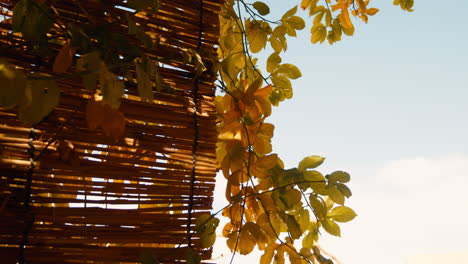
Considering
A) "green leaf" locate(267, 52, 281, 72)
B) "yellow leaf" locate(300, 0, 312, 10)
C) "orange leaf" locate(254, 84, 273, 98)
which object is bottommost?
"orange leaf" locate(254, 84, 273, 98)

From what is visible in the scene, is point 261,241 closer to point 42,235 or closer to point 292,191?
point 292,191

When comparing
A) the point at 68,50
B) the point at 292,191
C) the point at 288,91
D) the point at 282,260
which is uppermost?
the point at 288,91

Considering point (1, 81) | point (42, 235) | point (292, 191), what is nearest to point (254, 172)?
point (292, 191)

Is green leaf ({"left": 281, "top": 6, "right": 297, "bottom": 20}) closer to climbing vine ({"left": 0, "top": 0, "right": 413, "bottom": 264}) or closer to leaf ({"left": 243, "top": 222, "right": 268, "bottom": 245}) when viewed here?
climbing vine ({"left": 0, "top": 0, "right": 413, "bottom": 264})

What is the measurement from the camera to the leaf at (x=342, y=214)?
731 mm

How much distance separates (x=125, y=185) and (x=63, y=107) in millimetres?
127

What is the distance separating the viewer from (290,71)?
0.95m

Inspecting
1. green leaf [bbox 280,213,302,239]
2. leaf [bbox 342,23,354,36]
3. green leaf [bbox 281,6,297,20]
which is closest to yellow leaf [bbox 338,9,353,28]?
leaf [bbox 342,23,354,36]

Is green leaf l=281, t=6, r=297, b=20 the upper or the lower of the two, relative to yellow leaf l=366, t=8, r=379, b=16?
lower

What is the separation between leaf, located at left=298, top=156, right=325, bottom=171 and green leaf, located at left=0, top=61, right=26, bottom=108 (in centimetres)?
48

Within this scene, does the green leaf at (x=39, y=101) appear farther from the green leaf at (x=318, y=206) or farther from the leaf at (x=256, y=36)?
the leaf at (x=256, y=36)

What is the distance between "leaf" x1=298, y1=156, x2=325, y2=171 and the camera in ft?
2.29

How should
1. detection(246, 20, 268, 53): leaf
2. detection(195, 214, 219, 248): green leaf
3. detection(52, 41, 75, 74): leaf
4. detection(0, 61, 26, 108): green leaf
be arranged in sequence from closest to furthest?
detection(0, 61, 26, 108): green leaf, detection(52, 41, 75, 74): leaf, detection(195, 214, 219, 248): green leaf, detection(246, 20, 268, 53): leaf

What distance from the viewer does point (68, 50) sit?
1.60 feet
